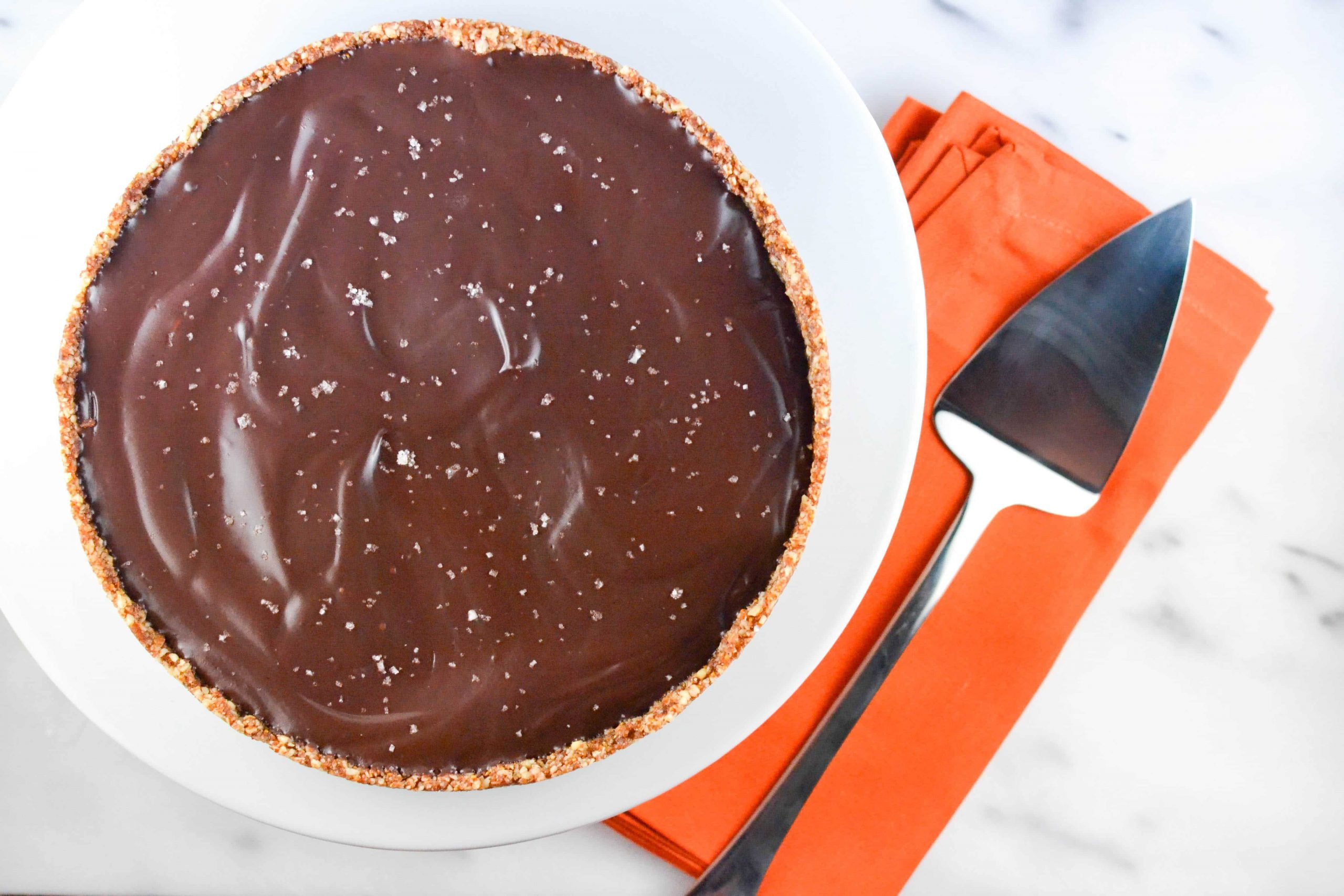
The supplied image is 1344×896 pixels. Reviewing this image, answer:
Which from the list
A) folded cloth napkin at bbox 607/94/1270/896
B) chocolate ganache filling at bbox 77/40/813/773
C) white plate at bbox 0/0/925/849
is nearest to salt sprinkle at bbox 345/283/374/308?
chocolate ganache filling at bbox 77/40/813/773

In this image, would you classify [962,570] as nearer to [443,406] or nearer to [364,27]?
[443,406]

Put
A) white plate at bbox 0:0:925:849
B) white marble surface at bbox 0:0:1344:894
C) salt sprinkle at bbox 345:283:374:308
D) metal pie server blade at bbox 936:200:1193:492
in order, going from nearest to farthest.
→ 1. salt sprinkle at bbox 345:283:374:308
2. white plate at bbox 0:0:925:849
3. metal pie server blade at bbox 936:200:1193:492
4. white marble surface at bbox 0:0:1344:894

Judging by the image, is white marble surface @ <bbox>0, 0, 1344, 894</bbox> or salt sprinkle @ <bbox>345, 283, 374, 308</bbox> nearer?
salt sprinkle @ <bbox>345, 283, 374, 308</bbox>

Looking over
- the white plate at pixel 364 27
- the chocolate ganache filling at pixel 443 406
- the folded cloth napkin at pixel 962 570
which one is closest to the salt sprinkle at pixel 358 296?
the chocolate ganache filling at pixel 443 406

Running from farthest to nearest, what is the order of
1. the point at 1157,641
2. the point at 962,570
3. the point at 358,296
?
the point at 1157,641 < the point at 962,570 < the point at 358,296

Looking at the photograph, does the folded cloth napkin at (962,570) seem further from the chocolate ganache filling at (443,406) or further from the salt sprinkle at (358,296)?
the salt sprinkle at (358,296)

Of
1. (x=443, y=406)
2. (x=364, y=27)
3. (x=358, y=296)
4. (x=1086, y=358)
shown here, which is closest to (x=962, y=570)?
(x=1086, y=358)

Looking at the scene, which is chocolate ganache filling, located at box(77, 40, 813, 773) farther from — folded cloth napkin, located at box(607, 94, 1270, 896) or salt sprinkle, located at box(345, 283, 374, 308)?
folded cloth napkin, located at box(607, 94, 1270, 896)
